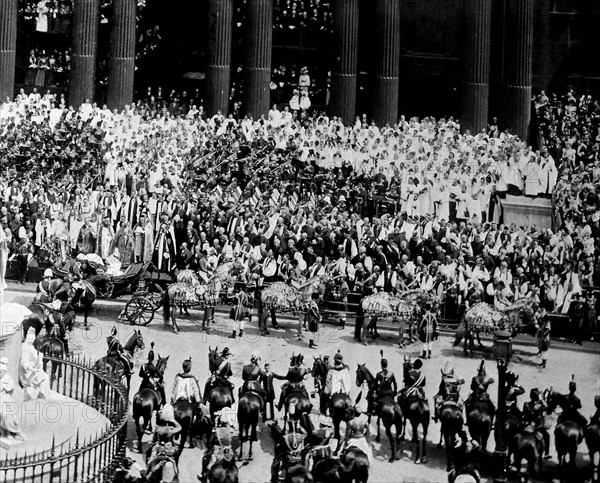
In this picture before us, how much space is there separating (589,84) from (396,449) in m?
37.8

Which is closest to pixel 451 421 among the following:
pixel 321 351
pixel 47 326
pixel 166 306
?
pixel 321 351

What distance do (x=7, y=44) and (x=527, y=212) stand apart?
25.7m

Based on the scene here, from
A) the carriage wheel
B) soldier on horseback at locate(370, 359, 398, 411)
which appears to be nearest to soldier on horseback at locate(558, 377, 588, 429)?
soldier on horseback at locate(370, 359, 398, 411)

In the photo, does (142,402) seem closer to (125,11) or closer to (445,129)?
(445,129)

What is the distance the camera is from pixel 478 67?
54.4m

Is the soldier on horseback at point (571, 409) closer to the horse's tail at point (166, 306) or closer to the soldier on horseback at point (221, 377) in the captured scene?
the soldier on horseback at point (221, 377)

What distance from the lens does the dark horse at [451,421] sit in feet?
87.1

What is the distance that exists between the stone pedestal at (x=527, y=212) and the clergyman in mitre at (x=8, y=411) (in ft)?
82.2

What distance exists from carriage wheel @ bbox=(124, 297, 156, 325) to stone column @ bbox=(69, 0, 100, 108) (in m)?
21.8

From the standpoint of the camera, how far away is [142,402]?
2641cm

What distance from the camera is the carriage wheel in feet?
118

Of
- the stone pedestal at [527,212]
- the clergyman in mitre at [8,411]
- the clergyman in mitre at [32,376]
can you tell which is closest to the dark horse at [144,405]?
the clergyman in mitre at [32,376]

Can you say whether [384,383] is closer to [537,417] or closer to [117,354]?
[537,417]

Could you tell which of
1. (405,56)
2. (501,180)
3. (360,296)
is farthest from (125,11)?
(360,296)
